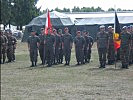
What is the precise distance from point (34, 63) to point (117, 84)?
8.02m

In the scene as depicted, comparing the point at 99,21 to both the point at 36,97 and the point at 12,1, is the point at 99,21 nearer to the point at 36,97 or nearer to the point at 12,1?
the point at 12,1

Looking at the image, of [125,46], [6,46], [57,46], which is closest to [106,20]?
[6,46]

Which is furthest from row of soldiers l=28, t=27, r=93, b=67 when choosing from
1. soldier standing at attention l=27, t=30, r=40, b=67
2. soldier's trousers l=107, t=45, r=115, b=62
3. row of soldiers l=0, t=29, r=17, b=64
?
row of soldiers l=0, t=29, r=17, b=64

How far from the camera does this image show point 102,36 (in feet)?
61.9

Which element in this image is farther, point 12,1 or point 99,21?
point 12,1

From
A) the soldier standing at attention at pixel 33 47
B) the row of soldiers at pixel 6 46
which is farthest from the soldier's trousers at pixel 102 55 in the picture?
the row of soldiers at pixel 6 46

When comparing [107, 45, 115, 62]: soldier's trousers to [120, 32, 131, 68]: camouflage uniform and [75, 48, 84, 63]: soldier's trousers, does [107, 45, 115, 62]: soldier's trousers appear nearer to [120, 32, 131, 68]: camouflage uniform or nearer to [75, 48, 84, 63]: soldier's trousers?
[75, 48, 84, 63]: soldier's trousers

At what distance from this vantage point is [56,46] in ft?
68.4

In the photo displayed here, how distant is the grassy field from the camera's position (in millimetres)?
11148

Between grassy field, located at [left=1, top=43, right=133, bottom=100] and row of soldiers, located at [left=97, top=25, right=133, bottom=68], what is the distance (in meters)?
0.54

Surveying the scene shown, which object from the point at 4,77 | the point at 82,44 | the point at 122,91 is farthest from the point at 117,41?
the point at 122,91

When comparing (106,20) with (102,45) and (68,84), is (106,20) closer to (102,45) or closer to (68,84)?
(102,45)

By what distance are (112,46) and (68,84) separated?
738 centimetres

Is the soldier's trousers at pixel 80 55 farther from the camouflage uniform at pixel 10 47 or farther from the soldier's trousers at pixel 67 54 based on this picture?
the camouflage uniform at pixel 10 47
